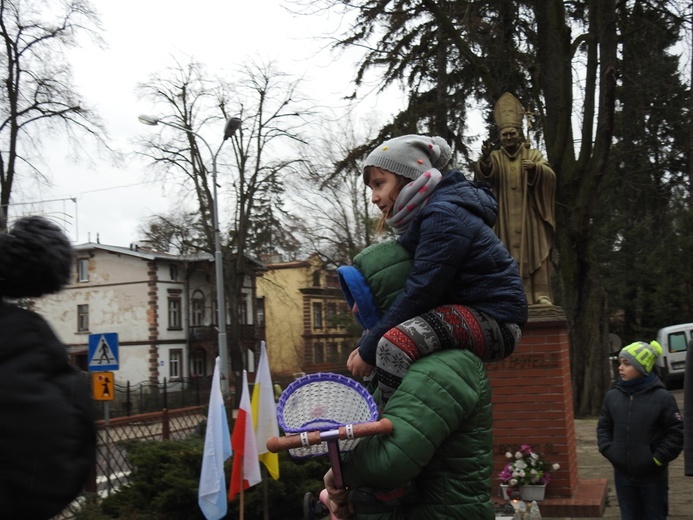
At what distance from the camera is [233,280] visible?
137ft

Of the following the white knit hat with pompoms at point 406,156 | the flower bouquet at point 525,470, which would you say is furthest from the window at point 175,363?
the white knit hat with pompoms at point 406,156

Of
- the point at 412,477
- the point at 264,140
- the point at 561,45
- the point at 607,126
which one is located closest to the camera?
the point at 412,477

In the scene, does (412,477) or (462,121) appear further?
(462,121)

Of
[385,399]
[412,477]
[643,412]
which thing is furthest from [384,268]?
[643,412]

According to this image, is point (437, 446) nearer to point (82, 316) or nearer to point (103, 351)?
point (103, 351)

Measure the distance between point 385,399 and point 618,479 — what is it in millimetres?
4317

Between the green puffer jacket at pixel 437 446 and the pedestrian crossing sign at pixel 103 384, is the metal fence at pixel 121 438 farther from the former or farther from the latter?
the green puffer jacket at pixel 437 446

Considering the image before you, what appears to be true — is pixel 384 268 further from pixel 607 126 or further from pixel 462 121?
pixel 462 121

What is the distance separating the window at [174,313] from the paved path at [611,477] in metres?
41.2

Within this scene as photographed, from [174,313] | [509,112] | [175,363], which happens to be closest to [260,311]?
[174,313]

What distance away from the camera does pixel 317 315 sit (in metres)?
69.1

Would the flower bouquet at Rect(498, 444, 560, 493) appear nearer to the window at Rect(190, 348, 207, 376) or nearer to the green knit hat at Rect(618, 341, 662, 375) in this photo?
the green knit hat at Rect(618, 341, 662, 375)

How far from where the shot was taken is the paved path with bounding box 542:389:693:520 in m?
7.59

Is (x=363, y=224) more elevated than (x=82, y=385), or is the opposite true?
(x=363, y=224)
